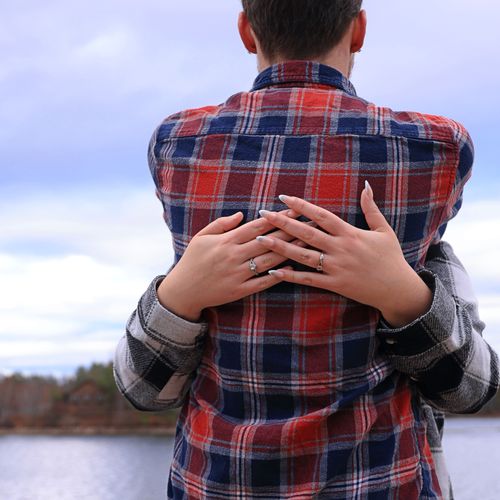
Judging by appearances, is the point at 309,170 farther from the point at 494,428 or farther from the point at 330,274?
the point at 494,428

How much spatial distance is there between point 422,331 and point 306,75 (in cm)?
58

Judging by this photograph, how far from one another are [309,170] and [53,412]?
2414 inches

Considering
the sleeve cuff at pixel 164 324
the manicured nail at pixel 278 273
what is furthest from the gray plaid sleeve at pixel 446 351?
the sleeve cuff at pixel 164 324

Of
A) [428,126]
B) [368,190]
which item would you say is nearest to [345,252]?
[368,190]

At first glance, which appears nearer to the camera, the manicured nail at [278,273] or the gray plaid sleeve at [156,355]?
the manicured nail at [278,273]

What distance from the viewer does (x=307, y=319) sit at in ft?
4.71

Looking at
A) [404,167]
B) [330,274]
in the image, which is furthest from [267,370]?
[404,167]

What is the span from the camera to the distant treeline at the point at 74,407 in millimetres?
51406

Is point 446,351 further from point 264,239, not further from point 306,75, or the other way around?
point 306,75

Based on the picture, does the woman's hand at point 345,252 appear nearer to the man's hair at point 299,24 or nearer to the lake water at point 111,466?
the man's hair at point 299,24

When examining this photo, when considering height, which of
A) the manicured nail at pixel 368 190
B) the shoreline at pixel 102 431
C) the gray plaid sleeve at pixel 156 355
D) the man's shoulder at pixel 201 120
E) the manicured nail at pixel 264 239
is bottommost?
the shoreline at pixel 102 431

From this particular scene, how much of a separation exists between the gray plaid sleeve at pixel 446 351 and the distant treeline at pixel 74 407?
151 feet

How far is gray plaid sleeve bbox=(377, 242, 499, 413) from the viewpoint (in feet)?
4.91

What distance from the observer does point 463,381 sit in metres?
1.56
